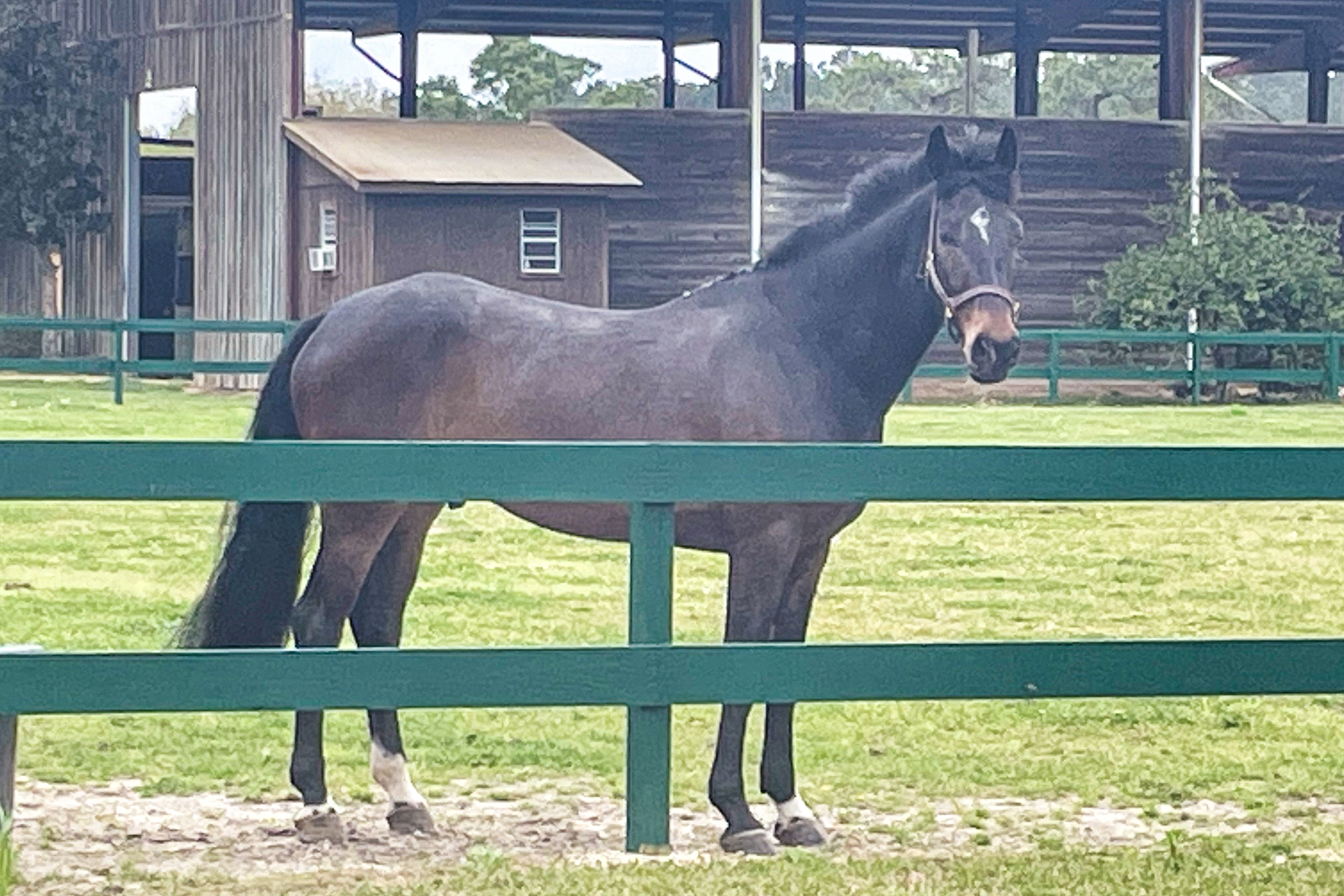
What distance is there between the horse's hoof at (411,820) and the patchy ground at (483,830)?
0.12 feet

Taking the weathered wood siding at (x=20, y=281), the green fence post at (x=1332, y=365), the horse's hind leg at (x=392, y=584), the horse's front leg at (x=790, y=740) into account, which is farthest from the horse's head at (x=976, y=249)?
the weathered wood siding at (x=20, y=281)

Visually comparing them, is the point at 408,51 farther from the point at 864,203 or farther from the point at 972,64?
the point at 864,203

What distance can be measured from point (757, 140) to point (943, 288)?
2490 centimetres

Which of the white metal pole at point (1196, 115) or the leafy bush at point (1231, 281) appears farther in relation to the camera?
the white metal pole at point (1196, 115)

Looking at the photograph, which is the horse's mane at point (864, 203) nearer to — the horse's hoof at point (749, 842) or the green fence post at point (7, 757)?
the horse's hoof at point (749, 842)

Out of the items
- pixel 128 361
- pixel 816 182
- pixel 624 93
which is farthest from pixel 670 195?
pixel 624 93

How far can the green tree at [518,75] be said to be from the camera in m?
67.6

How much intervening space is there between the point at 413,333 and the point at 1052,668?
2.45 m

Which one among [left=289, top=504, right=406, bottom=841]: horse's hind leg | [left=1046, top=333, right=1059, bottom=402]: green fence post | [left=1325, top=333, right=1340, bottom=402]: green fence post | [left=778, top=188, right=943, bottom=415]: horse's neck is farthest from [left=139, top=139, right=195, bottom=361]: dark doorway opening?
[left=778, top=188, right=943, bottom=415]: horse's neck

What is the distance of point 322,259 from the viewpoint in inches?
1257

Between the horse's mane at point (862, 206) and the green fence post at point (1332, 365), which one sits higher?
the horse's mane at point (862, 206)

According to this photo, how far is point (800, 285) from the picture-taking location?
26.0 ft

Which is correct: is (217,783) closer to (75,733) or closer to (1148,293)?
(75,733)

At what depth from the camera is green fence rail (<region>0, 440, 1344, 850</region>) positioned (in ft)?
20.3
